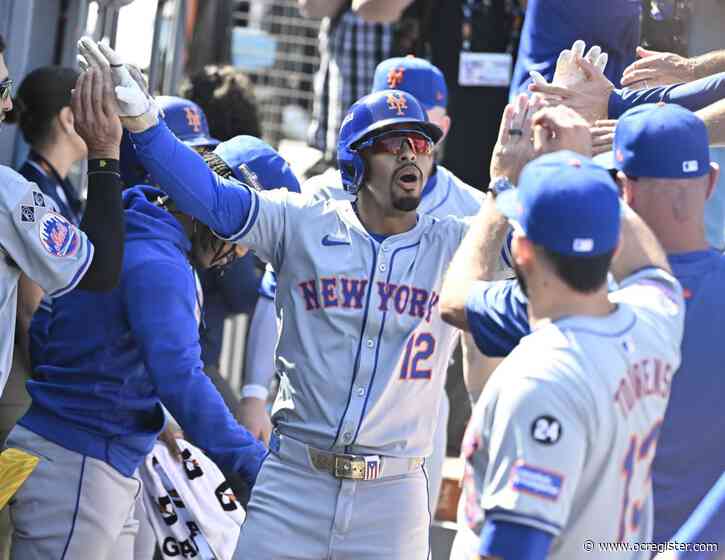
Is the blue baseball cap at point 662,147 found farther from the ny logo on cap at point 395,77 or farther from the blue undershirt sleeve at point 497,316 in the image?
the ny logo on cap at point 395,77

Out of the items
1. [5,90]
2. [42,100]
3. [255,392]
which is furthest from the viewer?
[255,392]

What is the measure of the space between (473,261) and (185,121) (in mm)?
2006

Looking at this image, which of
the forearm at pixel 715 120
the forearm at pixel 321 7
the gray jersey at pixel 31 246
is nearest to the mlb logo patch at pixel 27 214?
the gray jersey at pixel 31 246

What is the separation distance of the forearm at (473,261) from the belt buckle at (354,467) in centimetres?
76

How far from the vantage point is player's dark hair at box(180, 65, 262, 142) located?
638cm

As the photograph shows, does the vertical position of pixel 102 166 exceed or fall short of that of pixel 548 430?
it exceeds it

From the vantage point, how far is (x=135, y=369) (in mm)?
4172

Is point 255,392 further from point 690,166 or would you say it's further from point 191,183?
point 690,166

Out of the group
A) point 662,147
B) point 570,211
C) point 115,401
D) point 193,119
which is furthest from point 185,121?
point 570,211

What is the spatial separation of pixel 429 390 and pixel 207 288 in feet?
6.43

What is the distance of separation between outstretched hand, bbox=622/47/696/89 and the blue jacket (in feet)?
5.54

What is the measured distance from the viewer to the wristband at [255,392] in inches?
221

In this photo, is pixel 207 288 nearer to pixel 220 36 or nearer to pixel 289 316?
pixel 289 316

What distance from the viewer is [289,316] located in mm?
4027
